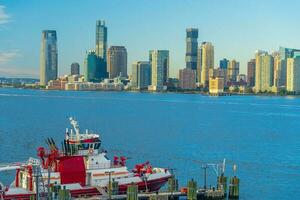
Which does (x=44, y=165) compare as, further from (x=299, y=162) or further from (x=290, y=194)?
(x=299, y=162)

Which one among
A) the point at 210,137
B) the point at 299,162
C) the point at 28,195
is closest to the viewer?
the point at 28,195

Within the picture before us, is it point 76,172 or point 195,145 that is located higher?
point 76,172

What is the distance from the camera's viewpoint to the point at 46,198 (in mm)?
36906

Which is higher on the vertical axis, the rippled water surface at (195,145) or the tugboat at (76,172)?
the tugboat at (76,172)

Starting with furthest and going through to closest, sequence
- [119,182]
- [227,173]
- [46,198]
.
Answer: [227,173], [119,182], [46,198]

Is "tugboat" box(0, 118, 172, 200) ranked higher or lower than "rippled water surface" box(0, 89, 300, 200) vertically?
higher

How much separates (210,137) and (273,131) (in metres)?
21.4

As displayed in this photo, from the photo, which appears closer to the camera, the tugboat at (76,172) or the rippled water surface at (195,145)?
the tugboat at (76,172)

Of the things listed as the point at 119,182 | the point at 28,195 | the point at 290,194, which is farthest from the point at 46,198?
the point at 290,194

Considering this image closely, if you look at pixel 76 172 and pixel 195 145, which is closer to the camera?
pixel 76 172

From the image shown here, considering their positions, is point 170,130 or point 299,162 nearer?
point 299,162

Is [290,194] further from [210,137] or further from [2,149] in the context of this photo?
[210,137]

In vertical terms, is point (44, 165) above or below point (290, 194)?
above

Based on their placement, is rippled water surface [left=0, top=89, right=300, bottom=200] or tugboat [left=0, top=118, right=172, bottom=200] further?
rippled water surface [left=0, top=89, right=300, bottom=200]
